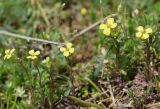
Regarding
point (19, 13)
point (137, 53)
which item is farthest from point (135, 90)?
point (19, 13)

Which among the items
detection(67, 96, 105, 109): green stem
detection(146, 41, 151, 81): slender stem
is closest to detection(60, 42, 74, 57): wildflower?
detection(67, 96, 105, 109): green stem

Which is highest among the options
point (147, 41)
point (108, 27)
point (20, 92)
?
point (108, 27)

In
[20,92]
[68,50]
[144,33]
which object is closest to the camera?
[144,33]

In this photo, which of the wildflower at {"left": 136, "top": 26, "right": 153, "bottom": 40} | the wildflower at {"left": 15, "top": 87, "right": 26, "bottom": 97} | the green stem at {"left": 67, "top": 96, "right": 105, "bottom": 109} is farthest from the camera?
the wildflower at {"left": 15, "top": 87, "right": 26, "bottom": 97}

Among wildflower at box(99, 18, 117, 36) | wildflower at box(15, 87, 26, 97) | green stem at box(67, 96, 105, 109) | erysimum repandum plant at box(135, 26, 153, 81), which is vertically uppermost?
wildflower at box(99, 18, 117, 36)

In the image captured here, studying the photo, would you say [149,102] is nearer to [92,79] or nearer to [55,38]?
[92,79]

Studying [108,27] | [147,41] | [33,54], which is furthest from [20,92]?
[147,41]

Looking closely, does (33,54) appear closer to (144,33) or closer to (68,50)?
(68,50)

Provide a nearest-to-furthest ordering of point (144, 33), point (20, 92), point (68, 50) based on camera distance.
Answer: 1. point (144, 33)
2. point (68, 50)
3. point (20, 92)

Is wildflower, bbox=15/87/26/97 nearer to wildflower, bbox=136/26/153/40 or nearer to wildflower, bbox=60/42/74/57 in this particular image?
wildflower, bbox=60/42/74/57

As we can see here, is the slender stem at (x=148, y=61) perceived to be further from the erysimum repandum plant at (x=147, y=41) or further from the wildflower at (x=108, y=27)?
the wildflower at (x=108, y=27)

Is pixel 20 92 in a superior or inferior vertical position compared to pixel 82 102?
superior
